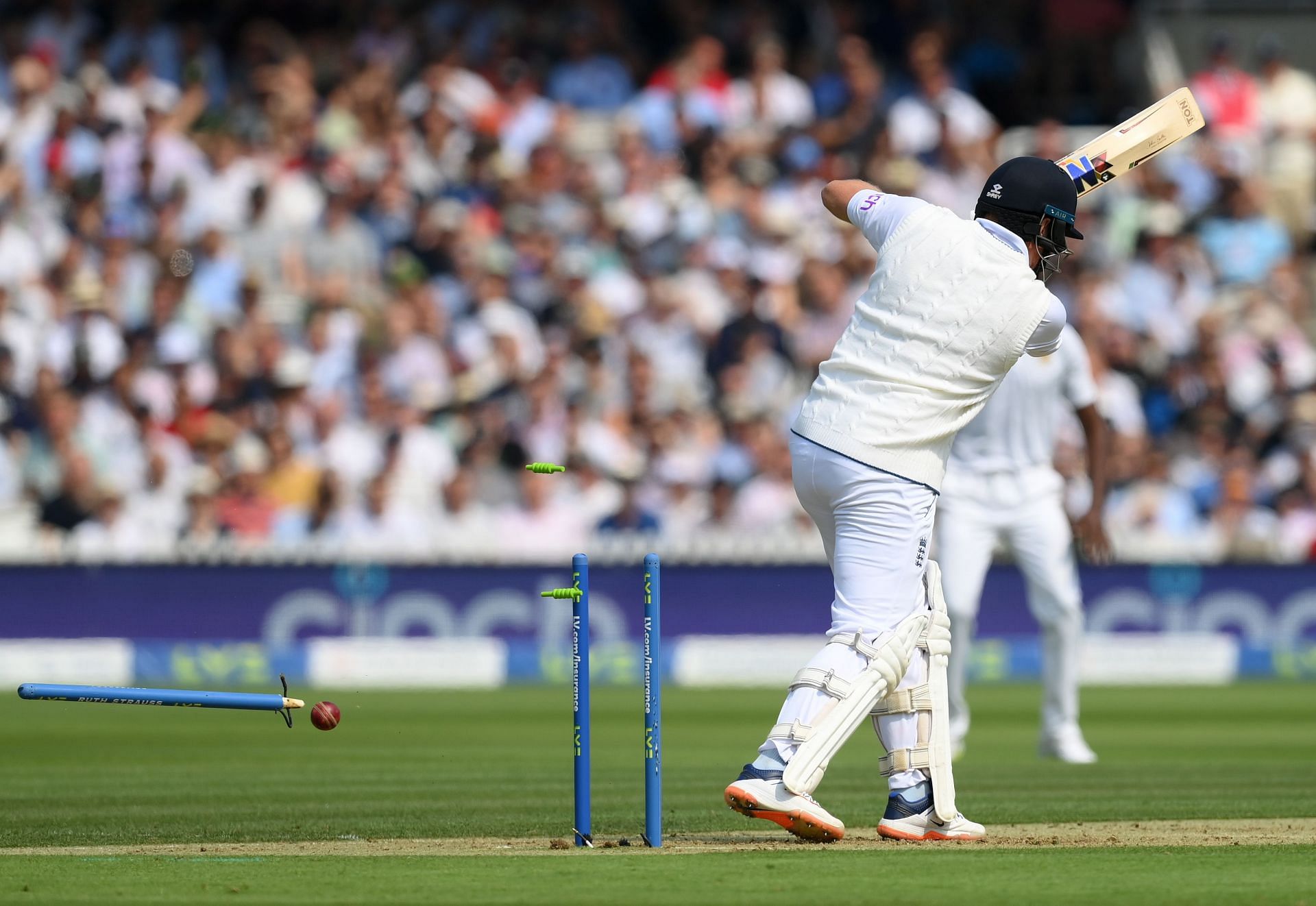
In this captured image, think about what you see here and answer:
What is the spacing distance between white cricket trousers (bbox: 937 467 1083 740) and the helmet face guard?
352cm

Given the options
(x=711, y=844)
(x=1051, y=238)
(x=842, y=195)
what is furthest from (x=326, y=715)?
(x=1051, y=238)

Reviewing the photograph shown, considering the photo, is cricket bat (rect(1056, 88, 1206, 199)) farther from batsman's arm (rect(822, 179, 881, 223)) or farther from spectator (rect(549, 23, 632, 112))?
spectator (rect(549, 23, 632, 112))

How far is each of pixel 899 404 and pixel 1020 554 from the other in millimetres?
3995

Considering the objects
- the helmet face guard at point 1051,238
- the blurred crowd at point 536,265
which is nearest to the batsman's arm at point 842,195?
the helmet face guard at point 1051,238

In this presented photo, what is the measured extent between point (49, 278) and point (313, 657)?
466cm

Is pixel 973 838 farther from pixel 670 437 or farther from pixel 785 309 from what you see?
pixel 785 309

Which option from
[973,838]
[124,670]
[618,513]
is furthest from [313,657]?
[973,838]

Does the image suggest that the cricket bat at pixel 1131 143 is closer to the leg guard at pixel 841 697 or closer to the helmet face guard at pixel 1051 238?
the helmet face guard at pixel 1051 238

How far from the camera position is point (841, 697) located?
601 cm

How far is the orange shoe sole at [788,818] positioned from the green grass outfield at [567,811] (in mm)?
88

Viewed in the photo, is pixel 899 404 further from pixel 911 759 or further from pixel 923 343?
pixel 911 759

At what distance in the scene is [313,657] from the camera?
48.0 ft

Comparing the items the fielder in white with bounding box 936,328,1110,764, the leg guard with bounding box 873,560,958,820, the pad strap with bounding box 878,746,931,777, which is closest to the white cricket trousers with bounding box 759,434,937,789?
the leg guard with bounding box 873,560,958,820

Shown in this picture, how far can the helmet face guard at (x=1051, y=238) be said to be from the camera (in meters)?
6.29
